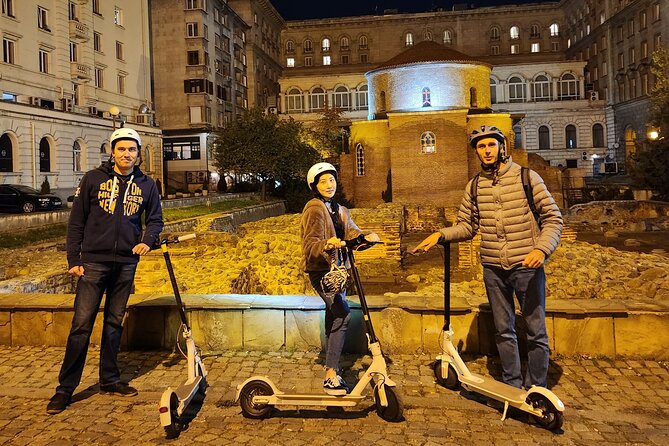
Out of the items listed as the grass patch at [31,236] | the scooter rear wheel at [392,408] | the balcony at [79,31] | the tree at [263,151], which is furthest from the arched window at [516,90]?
the scooter rear wheel at [392,408]

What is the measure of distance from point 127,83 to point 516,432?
46448 mm

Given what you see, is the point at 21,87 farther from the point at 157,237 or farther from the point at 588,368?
the point at 588,368

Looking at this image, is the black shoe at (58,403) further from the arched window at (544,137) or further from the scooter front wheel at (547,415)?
the arched window at (544,137)

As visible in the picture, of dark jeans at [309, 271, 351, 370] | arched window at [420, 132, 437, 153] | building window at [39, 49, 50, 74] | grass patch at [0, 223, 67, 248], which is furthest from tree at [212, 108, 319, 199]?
dark jeans at [309, 271, 351, 370]

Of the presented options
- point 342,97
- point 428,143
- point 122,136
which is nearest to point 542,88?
point 342,97

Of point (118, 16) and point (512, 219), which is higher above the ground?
point (118, 16)

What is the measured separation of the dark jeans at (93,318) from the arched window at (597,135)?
68764 millimetres

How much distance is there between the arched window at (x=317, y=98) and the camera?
66250mm

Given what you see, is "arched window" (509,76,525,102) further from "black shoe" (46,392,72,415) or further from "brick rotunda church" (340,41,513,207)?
"black shoe" (46,392,72,415)

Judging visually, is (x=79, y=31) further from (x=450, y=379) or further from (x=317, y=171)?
(x=450, y=379)

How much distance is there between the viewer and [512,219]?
15.4 ft

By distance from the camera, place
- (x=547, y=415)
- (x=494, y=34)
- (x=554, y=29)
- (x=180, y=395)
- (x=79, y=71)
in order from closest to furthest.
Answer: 1. (x=547, y=415)
2. (x=180, y=395)
3. (x=79, y=71)
4. (x=554, y=29)
5. (x=494, y=34)

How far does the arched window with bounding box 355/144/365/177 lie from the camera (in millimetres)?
41656

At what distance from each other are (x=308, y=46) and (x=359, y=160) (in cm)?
4537
